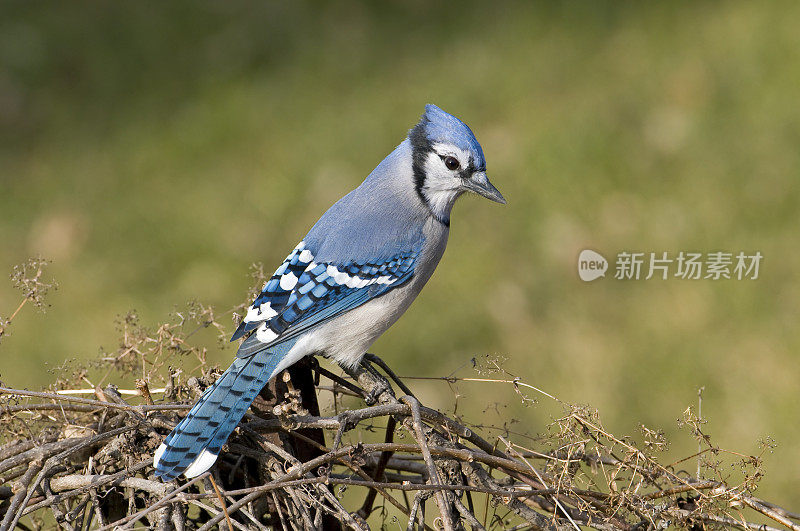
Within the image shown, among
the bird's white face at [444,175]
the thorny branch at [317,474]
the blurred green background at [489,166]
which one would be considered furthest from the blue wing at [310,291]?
the blurred green background at [489,166]

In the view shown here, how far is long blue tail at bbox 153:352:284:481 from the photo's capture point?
1459mm

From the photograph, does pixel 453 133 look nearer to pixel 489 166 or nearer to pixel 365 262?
pixel 365 262

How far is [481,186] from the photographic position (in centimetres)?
248

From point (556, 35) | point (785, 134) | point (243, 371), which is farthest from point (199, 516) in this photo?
point (556, 35)

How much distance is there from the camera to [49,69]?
5031mm

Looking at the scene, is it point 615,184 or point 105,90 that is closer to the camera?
point 615,184

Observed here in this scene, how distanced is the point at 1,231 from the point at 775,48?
3838 millimetres

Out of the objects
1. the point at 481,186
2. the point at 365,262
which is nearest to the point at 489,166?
the point at 481,186

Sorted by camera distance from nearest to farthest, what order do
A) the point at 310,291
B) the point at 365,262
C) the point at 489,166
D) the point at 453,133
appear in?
the point at 310,291 < the point at 365,262 < the point at 453,133 < the point at 489,166

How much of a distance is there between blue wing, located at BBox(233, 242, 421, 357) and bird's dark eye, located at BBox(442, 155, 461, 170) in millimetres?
234

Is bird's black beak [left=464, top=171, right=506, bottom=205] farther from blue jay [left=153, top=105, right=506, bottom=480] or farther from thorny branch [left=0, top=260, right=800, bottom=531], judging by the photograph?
thorny branch [left=0, top=260, right=800, bottom=531]

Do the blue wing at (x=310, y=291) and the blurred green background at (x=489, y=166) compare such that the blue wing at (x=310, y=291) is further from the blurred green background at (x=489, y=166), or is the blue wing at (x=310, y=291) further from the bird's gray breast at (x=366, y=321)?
the blurred green background at (x=489, y=166)

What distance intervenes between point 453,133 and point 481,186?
162mm

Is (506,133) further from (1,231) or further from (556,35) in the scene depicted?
(1,231)
